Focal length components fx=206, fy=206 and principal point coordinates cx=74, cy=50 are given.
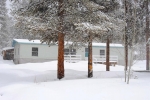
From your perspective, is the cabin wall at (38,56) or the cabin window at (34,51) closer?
the cabin wall at (38,56)

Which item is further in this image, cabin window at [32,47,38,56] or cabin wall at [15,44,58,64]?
cabin window at [32,47,38,56]

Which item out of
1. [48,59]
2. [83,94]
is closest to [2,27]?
[48,59]

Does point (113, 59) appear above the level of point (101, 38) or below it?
below

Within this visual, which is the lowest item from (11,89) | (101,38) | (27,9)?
(11,89)

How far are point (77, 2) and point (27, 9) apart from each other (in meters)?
3.17

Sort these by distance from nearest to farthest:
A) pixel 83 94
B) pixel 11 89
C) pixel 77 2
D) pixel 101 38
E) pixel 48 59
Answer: pixel 83 94, pixel 11 89, pixel 77 2, pixel 101 38, pixel 48 59

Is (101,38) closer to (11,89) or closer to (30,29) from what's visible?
(30,29)

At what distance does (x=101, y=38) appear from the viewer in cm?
1391

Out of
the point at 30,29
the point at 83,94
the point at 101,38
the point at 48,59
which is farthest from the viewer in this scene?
the point at 48,59

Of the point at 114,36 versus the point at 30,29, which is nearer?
the point at 30,29

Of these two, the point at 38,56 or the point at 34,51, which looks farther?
the point at 38,56

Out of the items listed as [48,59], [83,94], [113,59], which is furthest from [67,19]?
[113,59]

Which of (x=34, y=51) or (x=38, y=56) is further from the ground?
(x=34, y=51)

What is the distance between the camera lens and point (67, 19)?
12.3 meters
